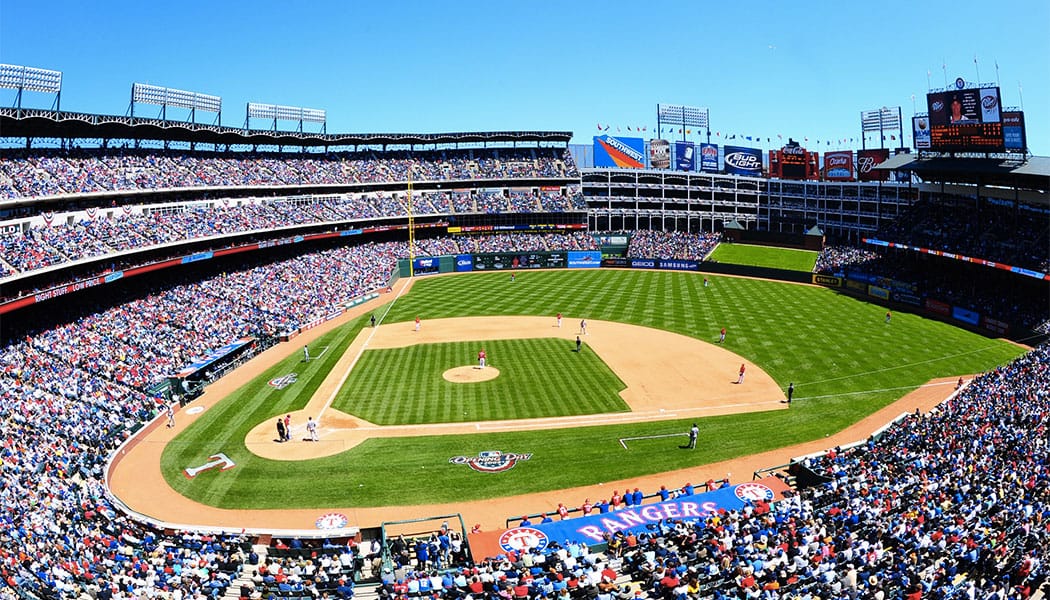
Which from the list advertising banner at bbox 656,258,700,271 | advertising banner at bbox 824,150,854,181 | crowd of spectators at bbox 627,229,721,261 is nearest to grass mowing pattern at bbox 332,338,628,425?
advertising banner at bbox 656,258,700,271

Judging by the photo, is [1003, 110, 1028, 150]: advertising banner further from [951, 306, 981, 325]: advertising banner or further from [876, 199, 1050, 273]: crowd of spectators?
[951, 306, 981, 325]: advertising banner

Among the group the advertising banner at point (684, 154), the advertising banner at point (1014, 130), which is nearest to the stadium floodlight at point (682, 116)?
the advertising banner at point (684, 154)

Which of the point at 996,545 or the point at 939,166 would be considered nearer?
the point at 996,545

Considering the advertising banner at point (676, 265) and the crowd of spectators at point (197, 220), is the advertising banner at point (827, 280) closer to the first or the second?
the advertising banner at point (676, 265)

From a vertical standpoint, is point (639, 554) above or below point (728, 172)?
below

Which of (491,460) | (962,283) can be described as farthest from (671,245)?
(491,460)

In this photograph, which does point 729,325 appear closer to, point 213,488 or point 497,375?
point 497,375

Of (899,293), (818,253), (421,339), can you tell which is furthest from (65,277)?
(818,253)
